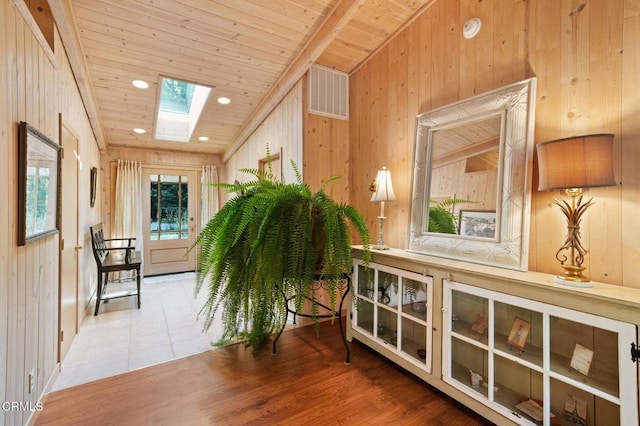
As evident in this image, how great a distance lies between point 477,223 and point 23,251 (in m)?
2.60

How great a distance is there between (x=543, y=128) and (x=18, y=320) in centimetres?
293

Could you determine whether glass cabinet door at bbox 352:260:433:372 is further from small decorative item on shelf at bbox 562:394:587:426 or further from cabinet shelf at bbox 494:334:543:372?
small decorative item on shelf at bbox 562:394:587:426

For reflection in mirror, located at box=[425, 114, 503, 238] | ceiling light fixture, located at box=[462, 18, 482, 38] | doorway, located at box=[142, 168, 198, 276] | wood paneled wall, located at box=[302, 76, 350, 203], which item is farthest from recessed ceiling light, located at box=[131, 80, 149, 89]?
ceiling light fixture, located at box=[462, 18, 482, 38]

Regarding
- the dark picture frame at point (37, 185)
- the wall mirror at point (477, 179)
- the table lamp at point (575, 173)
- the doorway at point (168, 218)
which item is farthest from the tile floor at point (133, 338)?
the table lamp at point (575, 173)

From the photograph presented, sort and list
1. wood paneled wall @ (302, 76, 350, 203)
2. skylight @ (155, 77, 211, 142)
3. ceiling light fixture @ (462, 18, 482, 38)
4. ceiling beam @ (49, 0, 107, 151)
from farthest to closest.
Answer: skylight @ (155, 77, 211, 142) < wood paneled wall @ (302, 76, 350, 203) < ceiling light fixture @ (462, 18, 482, 38) < ceiling beam @ (49, 0, 107, 151)

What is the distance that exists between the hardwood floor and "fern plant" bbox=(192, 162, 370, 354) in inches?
16.9

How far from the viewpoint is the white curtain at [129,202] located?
484cm

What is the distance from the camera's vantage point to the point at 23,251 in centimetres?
141

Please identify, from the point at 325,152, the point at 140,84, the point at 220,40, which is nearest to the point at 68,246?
the point at 140,84

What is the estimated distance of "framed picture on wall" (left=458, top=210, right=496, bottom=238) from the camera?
182cm

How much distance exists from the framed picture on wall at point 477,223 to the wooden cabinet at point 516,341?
0.30 meters

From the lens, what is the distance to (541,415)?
4.47ft

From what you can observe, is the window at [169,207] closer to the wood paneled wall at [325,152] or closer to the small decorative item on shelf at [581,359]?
the wood paneled wall at [325,152]

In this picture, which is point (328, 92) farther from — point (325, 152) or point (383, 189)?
point (383, 189)
